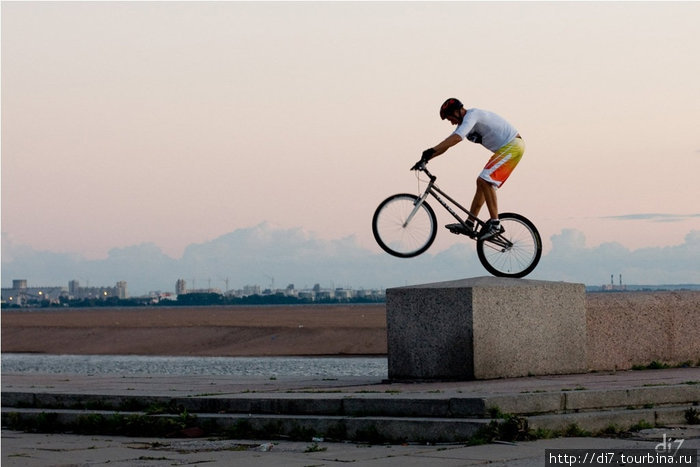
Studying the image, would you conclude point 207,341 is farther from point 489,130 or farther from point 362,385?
point 489,130

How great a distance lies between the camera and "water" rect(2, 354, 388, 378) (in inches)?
1182

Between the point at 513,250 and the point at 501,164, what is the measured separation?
134 centimetres

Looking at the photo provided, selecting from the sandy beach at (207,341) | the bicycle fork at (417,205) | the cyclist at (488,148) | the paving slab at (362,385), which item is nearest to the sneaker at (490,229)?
the cyclist at (488,148)

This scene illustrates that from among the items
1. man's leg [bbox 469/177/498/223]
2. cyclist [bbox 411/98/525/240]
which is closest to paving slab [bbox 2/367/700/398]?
cyclist [bbox 411/98/525/240]

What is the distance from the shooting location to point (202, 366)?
115ft

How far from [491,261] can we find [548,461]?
646 centimetres

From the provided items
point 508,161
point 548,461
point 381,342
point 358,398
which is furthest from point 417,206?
point 381,342

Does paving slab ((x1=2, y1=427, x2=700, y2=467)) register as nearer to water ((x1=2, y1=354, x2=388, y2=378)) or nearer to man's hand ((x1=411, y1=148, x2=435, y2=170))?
man's hand ((x1=411, y1=148, x2=435, y2=170))

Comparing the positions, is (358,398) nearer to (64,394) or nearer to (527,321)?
(527,321)

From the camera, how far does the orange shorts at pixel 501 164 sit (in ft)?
47.8

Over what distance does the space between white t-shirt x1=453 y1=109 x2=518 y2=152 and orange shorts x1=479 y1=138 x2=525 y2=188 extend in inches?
3.3

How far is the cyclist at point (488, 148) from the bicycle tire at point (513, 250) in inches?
8.3

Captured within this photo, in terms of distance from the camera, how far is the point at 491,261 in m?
15.1

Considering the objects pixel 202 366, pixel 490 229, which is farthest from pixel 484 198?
pixel 202 366
